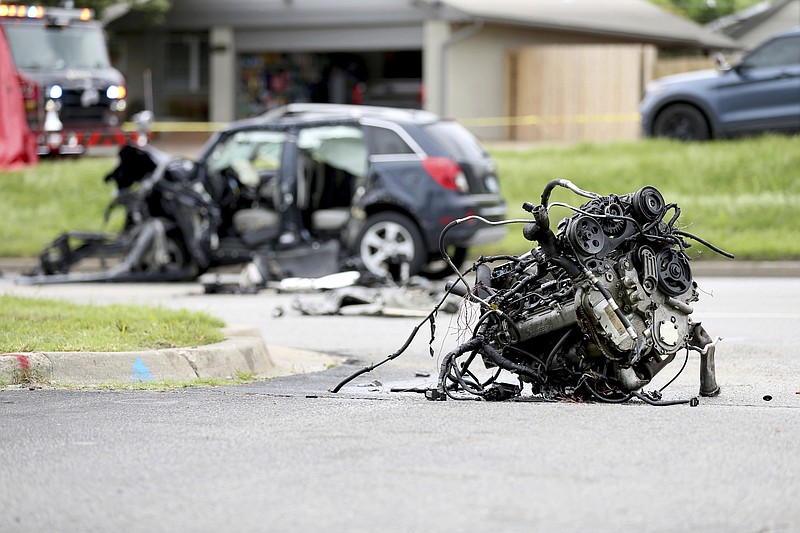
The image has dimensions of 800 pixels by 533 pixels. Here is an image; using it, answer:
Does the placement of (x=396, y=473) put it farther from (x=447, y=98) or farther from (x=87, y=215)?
(x=447, y=98)

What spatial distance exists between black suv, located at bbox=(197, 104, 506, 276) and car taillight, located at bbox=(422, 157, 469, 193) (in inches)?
0.4

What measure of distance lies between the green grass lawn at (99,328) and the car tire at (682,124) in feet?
42.4

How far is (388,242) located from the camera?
14.3 metres

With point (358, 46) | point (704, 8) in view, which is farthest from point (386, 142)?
point (704, 8)

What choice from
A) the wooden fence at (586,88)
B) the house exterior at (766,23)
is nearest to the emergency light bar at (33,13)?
the wooden fence at (586,88)

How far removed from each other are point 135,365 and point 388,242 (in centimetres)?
621

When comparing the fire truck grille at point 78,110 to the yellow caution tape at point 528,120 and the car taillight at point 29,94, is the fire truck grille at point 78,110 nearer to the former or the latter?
the car taillight at point 29,94

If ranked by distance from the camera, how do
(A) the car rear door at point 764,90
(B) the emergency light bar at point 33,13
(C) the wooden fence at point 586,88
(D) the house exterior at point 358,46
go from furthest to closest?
(D) the house exterior at point 358,46 → (C) the wooden fence at point 586,88 → (B) the emergency light bar at point 33,13 → (A) the car rear door at point 764,90

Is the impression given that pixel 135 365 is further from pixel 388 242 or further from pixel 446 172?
pixel 446 172

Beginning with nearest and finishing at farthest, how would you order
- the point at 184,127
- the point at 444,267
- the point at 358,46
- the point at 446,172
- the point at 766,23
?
the point at 446,172 < the point at 444,267 < the point at 358,46 < the point at 184,127 < the point at 766,23

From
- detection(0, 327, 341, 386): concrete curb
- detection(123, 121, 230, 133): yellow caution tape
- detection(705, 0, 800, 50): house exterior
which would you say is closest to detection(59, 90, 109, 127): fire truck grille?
detection(123, 121, 230, 133): yellow caution tape

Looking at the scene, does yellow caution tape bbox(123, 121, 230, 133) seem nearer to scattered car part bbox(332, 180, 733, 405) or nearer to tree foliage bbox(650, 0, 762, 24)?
scattered car part bbox(332, 180, 733, 405)

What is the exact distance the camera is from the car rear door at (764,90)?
2067cm

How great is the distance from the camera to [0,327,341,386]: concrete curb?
804 centimetres
